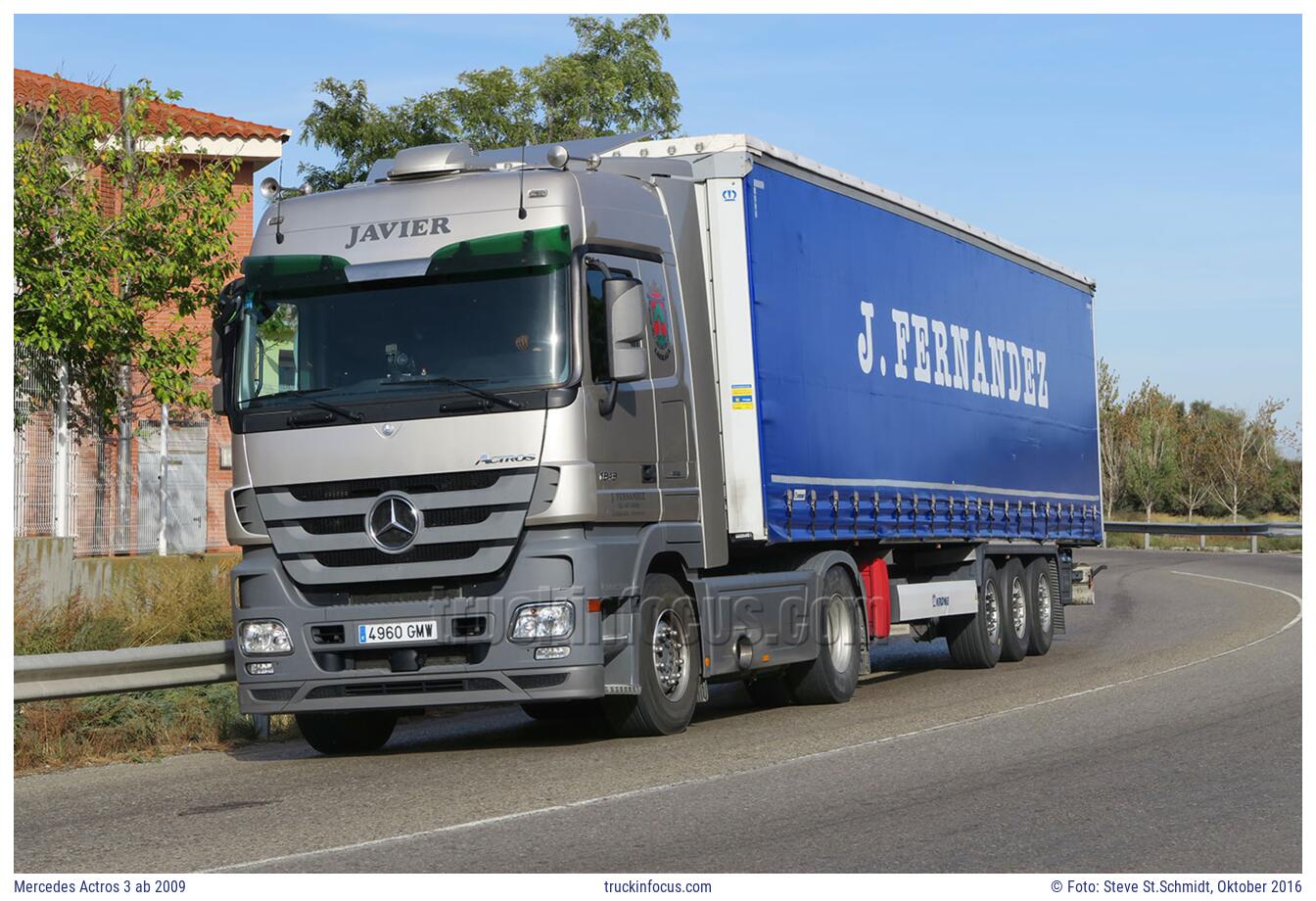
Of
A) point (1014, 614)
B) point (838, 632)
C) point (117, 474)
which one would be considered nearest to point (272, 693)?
point (838, 632)

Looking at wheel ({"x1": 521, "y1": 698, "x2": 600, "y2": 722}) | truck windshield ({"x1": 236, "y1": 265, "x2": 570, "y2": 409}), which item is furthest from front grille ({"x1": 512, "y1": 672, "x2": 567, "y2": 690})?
wheel ({"x1": 521, "y1": 698, "x2": 600, "y2": 722})

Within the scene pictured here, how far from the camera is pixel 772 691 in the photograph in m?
13.9

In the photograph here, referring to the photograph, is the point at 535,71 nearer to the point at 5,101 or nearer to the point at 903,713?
the point at 5,101

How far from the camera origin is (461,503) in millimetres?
10406

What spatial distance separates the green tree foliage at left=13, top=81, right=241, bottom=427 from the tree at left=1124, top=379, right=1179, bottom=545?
60.8 metres

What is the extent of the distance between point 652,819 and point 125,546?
567 inches

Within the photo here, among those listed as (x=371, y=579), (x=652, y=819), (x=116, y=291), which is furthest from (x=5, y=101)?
(x=652, y=819)

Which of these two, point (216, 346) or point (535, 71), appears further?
point (535, 71)

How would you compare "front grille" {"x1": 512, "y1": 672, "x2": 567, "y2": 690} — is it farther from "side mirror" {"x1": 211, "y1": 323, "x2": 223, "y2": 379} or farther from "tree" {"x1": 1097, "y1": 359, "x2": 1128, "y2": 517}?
"tree" {"x1": 1097, "y1": 359, "x2": 1128, "y2": 517}

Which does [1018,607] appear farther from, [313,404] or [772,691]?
[313,404]

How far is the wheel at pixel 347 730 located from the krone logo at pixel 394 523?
1447 millimetres

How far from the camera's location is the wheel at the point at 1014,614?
17625mm

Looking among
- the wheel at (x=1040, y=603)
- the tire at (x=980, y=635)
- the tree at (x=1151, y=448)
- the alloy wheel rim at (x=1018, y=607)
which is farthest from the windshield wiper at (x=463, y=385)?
the tree at (x=1151, y=448)

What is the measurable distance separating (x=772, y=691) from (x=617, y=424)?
390 centimetres
